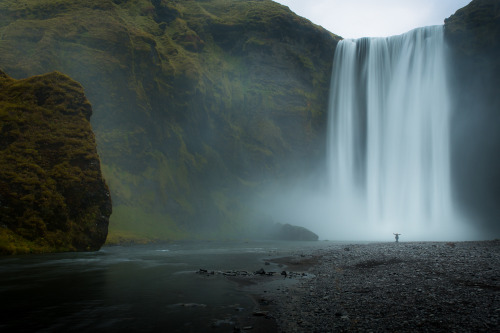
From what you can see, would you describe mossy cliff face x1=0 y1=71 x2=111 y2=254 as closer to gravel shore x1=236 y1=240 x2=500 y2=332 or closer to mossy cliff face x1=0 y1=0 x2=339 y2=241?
mossy cliff face x1=0 y1=0 x2=339 y2=241

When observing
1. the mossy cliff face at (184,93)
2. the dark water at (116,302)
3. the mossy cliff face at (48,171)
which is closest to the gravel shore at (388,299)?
the dark water at (116,302)

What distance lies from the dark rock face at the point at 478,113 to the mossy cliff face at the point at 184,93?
3206 cm

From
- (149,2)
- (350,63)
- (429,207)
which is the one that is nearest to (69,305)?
(429,207)

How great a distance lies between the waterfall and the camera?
67562 mm

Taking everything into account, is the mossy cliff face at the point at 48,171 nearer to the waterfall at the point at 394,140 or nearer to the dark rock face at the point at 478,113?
the waterfall at the point at 394,140

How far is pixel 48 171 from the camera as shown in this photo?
31234mm

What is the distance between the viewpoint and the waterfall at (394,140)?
6756 cm

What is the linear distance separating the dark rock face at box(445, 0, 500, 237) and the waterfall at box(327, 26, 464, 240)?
280cm

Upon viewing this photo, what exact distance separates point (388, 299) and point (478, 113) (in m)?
77.8

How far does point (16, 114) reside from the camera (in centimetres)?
3362

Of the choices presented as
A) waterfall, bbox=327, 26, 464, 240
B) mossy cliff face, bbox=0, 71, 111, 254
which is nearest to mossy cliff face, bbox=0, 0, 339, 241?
waterfall, bbox=327, 26, 464, 240

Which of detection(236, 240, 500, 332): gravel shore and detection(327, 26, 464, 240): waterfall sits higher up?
detection(327, 26, 464, 240): waterfall

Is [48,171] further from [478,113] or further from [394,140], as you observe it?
[478,113]

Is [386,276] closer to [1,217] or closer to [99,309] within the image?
[99,309]
